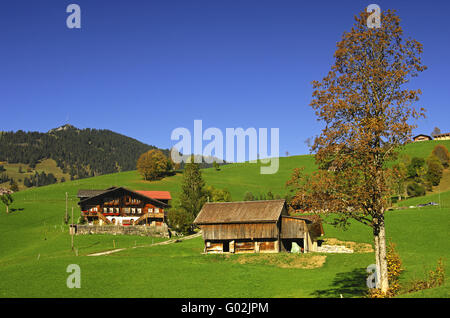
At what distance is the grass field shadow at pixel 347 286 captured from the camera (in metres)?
28.7

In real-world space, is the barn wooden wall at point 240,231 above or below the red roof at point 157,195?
below

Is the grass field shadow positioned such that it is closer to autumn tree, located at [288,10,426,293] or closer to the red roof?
autumn tree, located at [288,10,426,293]

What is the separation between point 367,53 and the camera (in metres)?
24.5

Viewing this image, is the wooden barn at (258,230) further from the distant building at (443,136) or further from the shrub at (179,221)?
the distant building at (443,136)

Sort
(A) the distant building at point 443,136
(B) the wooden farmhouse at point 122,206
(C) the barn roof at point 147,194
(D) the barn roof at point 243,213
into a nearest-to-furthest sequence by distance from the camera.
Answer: (D) the barn roof at point 243,213 → (B) the wooden farmhouse at point 122,206 → (C) the barn roof at point 147,194 → (A) the distant building at point 443,136

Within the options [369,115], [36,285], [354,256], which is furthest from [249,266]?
[369,115]

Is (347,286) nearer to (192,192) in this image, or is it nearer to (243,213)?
(243,213)

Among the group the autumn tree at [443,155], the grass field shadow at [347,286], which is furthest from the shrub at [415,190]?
the grass field shadow at [347,286]

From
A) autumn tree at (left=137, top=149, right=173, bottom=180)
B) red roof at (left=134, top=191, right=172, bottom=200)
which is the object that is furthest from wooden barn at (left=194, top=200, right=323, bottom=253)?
autumn tree at (left=137, top=149, right=173, bottom=180)

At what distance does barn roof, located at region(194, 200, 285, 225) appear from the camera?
5600cm

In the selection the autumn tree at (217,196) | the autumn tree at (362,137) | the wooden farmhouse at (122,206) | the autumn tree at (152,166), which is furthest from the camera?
the autumn tree at (152,166)
